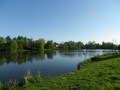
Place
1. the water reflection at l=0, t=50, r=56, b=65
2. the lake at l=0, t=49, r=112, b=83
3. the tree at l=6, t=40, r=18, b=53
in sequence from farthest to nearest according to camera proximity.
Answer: the tree at l=6, t=40, r=18, b=53 < the water reflection at l=0, t=50, r=56, b=65 < the lake at l=0, t=49, r=112, b=83

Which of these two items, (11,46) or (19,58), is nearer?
(19,58)

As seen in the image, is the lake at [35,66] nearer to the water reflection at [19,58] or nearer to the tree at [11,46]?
the water reflection at [19,58]

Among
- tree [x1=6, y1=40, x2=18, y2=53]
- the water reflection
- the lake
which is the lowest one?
the lake

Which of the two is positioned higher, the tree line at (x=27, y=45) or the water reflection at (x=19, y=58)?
the tree line at (x=27, y=45)

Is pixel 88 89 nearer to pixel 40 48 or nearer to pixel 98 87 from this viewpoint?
pixel 98 87

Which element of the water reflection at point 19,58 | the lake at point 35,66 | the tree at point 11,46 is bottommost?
the lake at point 35,66

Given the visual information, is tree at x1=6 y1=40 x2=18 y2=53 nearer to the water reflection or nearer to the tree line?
the tree line

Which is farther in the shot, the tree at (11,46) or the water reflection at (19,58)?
the tree at (11,46)

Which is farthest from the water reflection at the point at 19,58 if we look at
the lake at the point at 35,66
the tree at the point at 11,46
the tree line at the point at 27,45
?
the tree line at the point at 27,45

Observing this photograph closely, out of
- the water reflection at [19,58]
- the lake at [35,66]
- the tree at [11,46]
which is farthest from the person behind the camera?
the tree at [11,46]

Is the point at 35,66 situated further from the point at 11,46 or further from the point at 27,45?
the point at 27,45

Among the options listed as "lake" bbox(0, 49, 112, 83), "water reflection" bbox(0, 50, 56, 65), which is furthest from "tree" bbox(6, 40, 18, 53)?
"lake" bbox(0, 49, 112, 83)

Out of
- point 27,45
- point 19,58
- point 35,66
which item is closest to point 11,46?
point 27,45

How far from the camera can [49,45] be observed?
5133 inches
